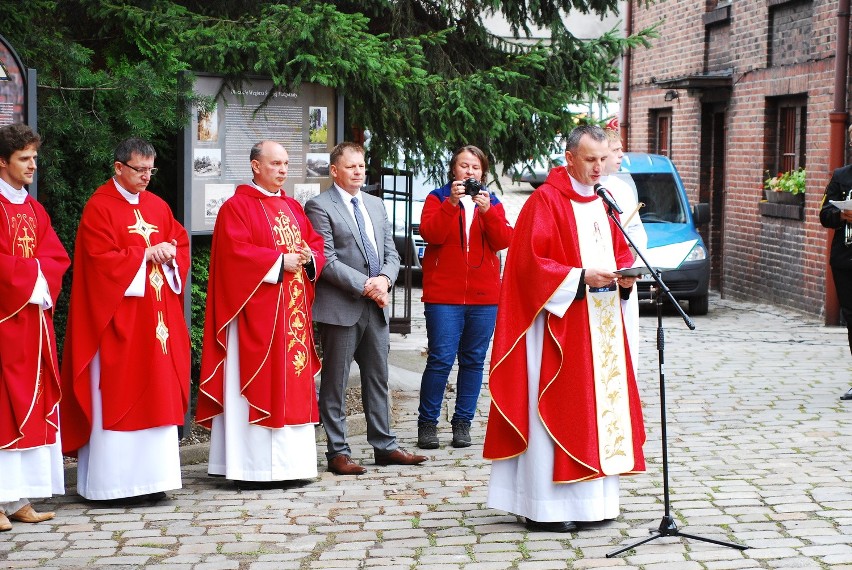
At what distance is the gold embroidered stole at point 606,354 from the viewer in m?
6.49

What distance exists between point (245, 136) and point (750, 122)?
1079cm

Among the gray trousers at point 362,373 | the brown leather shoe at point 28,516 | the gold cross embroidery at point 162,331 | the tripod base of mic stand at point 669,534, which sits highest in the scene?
the gold cross embroidery at point 162,331

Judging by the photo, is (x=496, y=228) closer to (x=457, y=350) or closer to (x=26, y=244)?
(x=457, y=350)

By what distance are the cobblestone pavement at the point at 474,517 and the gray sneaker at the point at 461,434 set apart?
123mm

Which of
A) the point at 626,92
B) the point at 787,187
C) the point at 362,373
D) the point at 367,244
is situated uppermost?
the point at 626,92

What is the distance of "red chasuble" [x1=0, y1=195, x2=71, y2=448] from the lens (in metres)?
6.55

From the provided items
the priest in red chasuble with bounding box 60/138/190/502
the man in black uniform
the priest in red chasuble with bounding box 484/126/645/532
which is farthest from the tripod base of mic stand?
the man in black uniform

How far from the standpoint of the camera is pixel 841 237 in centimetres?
1038

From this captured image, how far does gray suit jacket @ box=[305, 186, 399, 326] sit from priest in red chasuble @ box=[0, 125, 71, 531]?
1.63m

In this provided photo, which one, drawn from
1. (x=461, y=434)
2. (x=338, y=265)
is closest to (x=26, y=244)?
(x=338, y=265)

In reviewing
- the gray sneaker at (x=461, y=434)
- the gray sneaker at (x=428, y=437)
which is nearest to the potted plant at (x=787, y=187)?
the gray sneaker at (x=461, y=434)

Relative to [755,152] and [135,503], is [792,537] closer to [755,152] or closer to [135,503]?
[135,503]

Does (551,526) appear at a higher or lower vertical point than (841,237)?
lower

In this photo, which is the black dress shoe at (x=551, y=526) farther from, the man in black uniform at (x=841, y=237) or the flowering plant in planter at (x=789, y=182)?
the flowering plant in planter at (x=789, y=182)
